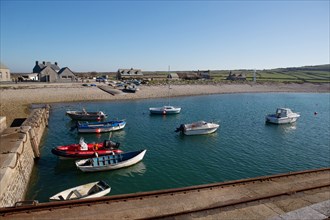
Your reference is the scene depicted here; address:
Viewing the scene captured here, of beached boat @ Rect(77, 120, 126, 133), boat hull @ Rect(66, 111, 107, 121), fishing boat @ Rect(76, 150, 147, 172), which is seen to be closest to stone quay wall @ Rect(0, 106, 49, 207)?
fishing boat @ Rect(76, 150, 147, 172)

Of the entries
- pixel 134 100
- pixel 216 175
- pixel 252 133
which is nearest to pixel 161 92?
pixel 134 100

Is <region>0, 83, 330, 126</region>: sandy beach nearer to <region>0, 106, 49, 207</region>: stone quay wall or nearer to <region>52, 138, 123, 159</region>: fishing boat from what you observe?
<region>0, 106, 49, 207</region>: stone quay wall

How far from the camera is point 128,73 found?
Result: 128m

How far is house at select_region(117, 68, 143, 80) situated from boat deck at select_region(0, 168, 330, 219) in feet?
369

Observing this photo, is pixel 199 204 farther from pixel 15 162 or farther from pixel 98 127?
pixel 98 127

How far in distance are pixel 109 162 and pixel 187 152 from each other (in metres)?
9.64

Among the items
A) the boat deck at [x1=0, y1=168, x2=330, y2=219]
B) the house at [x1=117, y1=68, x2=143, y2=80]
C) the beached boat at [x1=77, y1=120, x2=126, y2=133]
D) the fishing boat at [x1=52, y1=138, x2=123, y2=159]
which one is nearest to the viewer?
the boat deck at [x1=0, y1=168, x2=330, y2=219]

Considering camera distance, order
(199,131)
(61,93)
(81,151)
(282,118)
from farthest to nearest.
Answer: (61,93) < (282,118) < (199,131) < (81,151)

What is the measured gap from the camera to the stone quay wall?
14765 millimetres

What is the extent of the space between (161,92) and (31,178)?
62.3 metres

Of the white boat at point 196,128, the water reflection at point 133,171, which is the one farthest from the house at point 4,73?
the water reflection at point 133,171

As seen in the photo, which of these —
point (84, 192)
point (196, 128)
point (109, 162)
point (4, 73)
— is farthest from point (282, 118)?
point (4, 73)

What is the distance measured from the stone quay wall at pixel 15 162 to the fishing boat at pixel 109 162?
4.26 m

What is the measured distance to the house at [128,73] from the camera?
12378 centimetres
